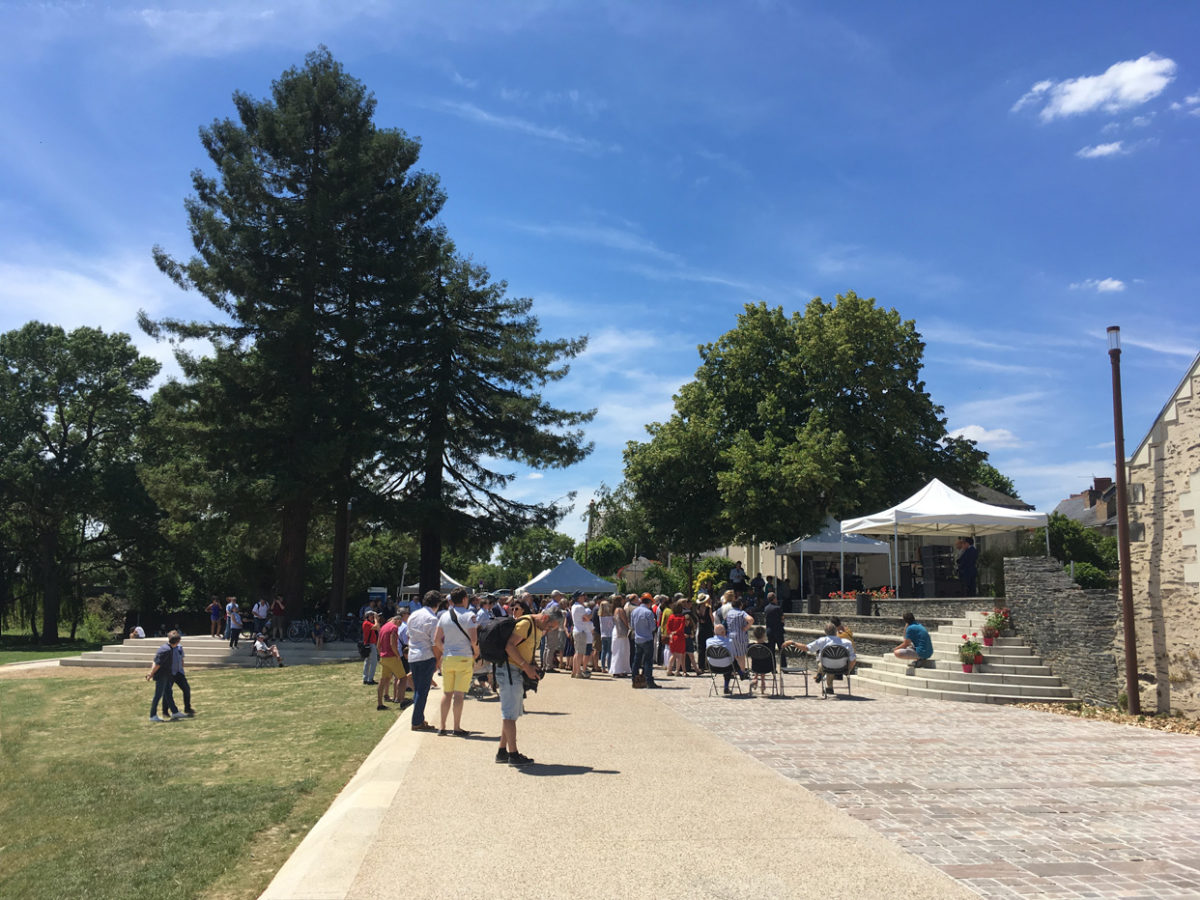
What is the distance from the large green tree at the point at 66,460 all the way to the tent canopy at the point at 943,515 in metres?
34.4

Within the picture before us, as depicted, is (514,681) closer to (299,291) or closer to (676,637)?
(676,637)

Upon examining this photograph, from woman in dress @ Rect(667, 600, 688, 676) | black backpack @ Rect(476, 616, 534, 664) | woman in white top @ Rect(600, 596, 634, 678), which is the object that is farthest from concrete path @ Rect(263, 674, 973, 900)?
woman in dress @ Rect(667, 600, 688, 676)

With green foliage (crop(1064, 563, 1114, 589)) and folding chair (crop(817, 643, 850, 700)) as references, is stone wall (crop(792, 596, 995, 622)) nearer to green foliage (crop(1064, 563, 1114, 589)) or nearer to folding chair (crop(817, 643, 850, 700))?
green foliage (crop(1064, 563, 1114, 589))

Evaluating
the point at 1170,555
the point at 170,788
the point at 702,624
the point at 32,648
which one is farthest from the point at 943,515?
the point at 32,648

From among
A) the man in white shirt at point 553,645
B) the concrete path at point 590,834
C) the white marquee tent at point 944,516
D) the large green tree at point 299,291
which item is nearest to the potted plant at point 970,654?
the white marquee tent at point 944,516

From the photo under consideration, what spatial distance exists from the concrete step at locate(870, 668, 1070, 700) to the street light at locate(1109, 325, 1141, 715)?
1335mm

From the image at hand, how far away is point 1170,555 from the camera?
1239 cm

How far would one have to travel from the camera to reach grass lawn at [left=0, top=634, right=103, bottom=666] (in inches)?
1251

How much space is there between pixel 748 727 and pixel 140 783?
6876 millimetres

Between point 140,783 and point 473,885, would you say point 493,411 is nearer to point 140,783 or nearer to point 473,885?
point 140,783

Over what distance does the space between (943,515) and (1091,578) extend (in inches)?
155

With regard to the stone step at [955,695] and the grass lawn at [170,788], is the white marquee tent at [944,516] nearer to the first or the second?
the stone step at [955,695]

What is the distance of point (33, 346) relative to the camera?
41156 millimetres

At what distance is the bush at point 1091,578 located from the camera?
60.6ft
